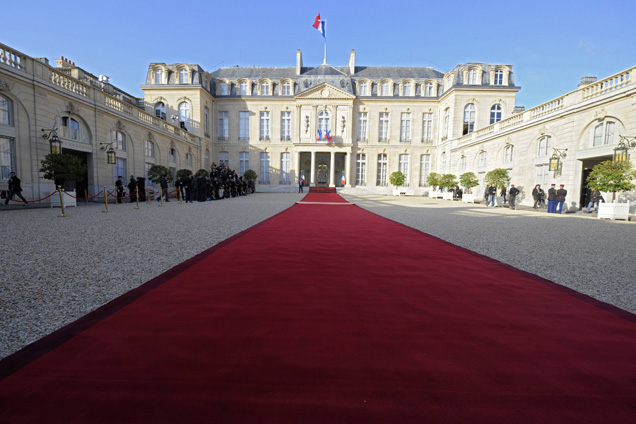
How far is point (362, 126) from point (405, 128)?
5035mm

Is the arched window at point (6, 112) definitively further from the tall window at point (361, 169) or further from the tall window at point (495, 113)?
the tall window at point (495, 113)

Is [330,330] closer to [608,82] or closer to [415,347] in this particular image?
[415,347]

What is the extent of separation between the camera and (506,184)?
18.7 metres

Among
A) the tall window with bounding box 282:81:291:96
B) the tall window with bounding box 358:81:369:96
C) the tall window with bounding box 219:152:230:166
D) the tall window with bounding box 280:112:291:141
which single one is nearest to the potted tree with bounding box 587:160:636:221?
the tall window with bounding box 358:81:369:96

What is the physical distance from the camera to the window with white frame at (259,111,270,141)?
118 feet

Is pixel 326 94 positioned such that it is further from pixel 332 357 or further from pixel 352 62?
pixel 332 357

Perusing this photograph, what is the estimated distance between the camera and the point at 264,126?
118ft

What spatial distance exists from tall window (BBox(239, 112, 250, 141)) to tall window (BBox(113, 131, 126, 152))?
19221mm

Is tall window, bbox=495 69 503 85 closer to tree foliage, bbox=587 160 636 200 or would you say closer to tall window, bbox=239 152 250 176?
tree foliage, bbox=587 160 636 200

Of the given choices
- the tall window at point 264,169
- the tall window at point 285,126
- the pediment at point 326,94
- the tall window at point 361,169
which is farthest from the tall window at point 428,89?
the tall window at point 264,169

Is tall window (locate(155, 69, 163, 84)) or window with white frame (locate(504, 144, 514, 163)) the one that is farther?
tall window (locate(155, 69, 163, 84))

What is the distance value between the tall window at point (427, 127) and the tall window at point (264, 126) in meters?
18.2

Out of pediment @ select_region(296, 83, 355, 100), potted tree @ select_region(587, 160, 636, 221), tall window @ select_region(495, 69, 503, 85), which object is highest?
tall window @ select_region(495, 69, 503, 85)

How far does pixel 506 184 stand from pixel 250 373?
21.0m
